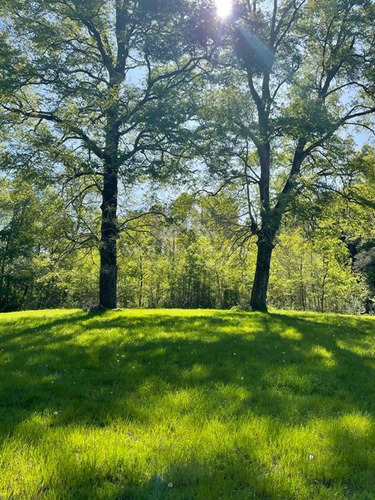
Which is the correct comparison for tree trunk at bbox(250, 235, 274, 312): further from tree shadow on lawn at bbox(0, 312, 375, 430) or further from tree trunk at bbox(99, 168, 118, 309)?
tree trunk at bbox(99, 168, 118, 309)

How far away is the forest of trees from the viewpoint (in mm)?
12211

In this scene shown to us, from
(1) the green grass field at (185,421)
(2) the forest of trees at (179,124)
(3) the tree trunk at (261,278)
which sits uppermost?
(2) the forest of trees at (179,124)

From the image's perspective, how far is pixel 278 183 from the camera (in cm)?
2012

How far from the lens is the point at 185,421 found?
386cm

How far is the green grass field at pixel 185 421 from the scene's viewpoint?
281 cm

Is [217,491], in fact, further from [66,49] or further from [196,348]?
[66,49]

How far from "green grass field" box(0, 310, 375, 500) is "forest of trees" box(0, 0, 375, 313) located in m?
7.07

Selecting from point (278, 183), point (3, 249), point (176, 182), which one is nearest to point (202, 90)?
point (176, 182)

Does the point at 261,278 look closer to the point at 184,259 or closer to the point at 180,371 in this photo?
the point at 180,371

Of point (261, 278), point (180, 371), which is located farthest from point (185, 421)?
point (261, 278)

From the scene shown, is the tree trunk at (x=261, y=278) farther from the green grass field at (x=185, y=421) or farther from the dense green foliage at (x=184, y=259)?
the green grass field at (x=185, y=421)

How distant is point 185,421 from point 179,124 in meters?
10.7

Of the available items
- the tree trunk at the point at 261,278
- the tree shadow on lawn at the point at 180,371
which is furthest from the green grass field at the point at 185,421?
the tree trunk at the point at 261,278

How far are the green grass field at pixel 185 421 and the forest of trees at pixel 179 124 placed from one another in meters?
7.07
